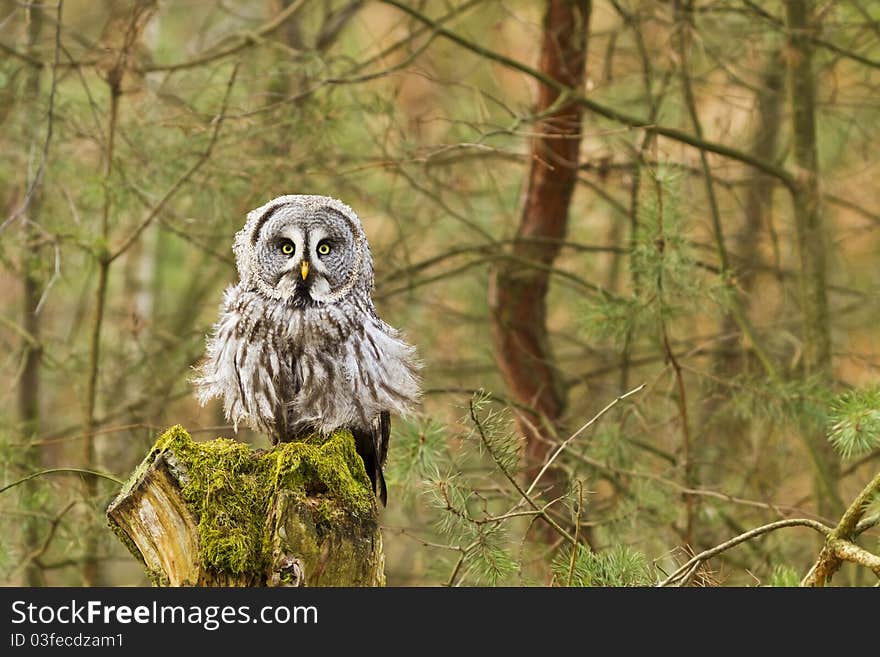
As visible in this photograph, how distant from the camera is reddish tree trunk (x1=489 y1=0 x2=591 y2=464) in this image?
4.37 metres

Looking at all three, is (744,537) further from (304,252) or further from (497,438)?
(304,252)

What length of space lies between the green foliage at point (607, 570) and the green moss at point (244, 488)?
19.9 inches

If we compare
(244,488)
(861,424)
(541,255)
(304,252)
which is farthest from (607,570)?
(541,255)

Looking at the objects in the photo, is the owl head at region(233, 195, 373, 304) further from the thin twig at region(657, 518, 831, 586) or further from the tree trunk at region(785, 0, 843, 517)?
the tree trunk at region(785, 0, 843, 517)

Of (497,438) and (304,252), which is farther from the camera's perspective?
(304,252)

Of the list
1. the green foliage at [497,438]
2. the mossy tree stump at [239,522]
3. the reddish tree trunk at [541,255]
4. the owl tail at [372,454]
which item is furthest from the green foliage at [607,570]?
the reddish tree trunk at [541,255]

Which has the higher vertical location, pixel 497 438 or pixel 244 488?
pixel 497 438

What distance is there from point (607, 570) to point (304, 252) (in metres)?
1.36

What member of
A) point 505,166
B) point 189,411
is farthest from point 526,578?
point 505,166

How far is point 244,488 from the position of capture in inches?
91.1

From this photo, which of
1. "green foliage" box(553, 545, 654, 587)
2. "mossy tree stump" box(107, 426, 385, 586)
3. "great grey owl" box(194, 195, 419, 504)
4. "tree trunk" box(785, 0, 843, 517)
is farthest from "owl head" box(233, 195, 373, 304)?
"tree trunk" box(785, 0, 843, 517)

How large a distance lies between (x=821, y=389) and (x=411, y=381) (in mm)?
1486

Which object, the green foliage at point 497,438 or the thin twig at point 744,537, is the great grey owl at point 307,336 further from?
the thin twig at point 744,537

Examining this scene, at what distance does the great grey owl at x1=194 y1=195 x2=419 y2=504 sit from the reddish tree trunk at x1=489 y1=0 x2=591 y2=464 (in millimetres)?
1076
